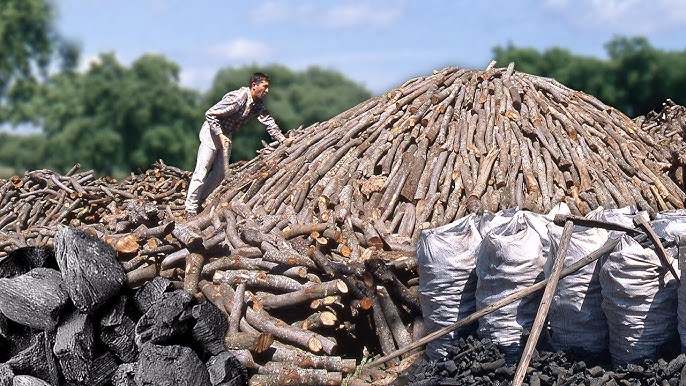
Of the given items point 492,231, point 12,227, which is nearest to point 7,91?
point 12,227

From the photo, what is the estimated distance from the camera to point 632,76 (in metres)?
27.5

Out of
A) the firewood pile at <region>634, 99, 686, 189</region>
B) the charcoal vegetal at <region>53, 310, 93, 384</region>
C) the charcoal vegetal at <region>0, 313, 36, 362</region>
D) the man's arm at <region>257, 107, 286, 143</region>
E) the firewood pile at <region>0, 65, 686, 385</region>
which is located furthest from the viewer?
the man's arm at <region>257, 107, 286, 143</region>

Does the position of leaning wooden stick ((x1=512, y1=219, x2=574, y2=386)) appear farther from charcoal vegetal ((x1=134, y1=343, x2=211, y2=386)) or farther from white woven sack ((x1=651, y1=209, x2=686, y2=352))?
charcoal vegetal ((x1=134, y1=343, x2=211, y2=386))

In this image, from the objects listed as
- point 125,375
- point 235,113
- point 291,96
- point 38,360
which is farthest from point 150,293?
point 291,96

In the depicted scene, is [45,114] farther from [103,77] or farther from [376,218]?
[376,218]

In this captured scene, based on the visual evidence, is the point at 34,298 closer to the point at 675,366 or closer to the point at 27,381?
the point at 27,381

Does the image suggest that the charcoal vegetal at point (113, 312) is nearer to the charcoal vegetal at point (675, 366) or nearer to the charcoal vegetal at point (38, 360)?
the charcoal vegetal at point (38, 360)

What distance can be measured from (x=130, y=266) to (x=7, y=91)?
2349 centimetres

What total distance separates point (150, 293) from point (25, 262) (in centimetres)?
140

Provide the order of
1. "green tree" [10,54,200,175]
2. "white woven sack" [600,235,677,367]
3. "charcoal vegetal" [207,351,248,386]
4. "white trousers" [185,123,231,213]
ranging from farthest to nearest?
"green tree" [10,54,200,175], "white trousers" [185,123,231,213], "charcoal vegetal" [207,351,248,386], "white woven sack" [600,235,677,367]

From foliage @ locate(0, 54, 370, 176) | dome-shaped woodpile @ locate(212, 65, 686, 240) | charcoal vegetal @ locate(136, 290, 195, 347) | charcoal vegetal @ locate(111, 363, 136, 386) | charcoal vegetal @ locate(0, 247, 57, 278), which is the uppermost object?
foliage @ locate(0, 54, 370, 176)

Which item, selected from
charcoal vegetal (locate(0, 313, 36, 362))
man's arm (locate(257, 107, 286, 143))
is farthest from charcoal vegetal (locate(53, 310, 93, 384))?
man's arm (locate(257, 107, 286, 143))

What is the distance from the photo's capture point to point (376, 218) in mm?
8367

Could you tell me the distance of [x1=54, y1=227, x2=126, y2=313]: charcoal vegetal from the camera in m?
7.09
